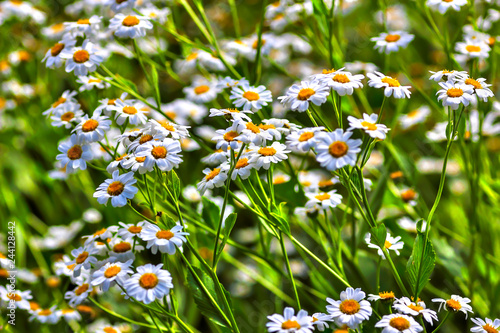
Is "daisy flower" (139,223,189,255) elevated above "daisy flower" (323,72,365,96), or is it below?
below

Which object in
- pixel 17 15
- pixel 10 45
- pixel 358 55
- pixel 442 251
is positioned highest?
pixel 17 15

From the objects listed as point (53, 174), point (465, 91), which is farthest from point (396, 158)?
point (53, 174)

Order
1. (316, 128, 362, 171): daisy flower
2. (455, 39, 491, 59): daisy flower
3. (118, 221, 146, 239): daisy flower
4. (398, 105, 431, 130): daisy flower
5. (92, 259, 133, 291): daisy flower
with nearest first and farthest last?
(316, 128, 362, 171): daisy flower, (92, 259, 133, 291): daisy flower, (118, 221, 146, 239): daisy flower, (455, 39, 491, 59): daisy flower, (398, 105, 431, 130): daisy flower

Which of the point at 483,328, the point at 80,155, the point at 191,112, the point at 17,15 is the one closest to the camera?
the point at 483,328

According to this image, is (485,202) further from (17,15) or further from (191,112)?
(17,15)

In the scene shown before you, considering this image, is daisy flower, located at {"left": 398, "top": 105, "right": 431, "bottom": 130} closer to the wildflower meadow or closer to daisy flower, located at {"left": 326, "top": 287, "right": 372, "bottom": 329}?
the wildflower meadow

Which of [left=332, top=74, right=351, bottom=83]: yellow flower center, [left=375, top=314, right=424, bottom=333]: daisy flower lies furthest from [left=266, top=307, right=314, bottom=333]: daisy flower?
[left=332, top=74, right=351, bottom=83]: yellow flower center

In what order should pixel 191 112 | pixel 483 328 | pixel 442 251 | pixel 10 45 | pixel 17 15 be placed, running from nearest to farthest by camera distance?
pixel 483 328 → pixel 442 251 → pixel 191 112 → pixel 17 15 → pixel 10 45
